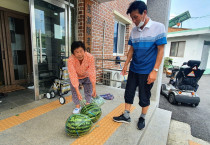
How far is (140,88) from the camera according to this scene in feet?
5.75

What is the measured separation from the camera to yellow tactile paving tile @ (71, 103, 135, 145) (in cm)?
153

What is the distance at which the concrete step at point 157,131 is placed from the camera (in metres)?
1.78

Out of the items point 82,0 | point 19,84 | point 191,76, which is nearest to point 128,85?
point 82,0

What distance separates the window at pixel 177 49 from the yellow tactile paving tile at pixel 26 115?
11847 millimetres

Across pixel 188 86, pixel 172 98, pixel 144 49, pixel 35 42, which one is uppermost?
pixel 35 42

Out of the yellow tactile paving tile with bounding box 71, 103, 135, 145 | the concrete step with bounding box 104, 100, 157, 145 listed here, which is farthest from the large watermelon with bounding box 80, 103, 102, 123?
the concrete step with bounding box 104, 100, 157, 145

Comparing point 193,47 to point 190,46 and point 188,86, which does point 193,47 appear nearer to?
point 190,46

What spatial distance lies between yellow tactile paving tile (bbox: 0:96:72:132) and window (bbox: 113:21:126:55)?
402 cm

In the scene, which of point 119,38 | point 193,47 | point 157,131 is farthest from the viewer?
point 193,47

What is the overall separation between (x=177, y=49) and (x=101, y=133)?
12.2 metres

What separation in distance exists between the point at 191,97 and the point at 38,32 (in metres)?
4.63

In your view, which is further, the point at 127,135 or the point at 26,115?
the point at 26,115

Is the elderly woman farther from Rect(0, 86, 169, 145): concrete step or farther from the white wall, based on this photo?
the white wall

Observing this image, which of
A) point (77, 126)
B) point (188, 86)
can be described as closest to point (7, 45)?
point (77, 126)
